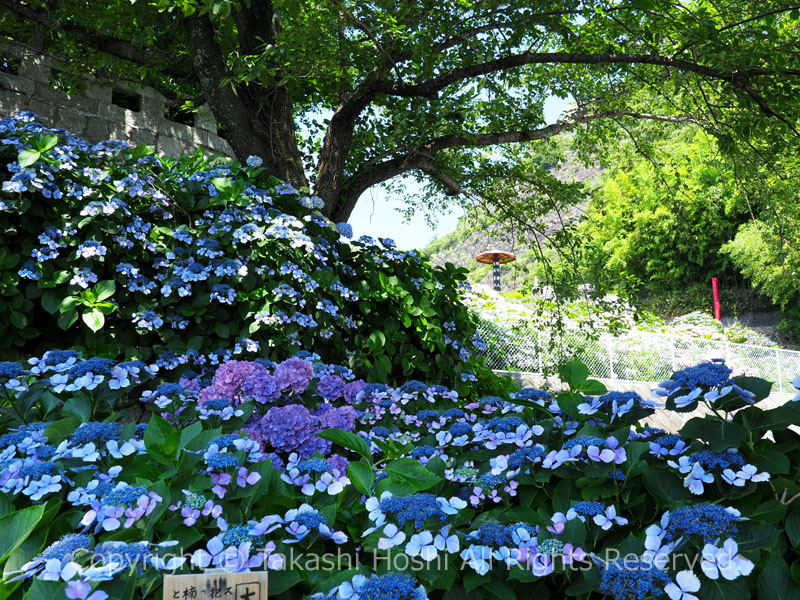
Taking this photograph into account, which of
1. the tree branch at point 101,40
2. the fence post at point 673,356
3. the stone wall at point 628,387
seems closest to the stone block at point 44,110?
the tree branch at point 101,40

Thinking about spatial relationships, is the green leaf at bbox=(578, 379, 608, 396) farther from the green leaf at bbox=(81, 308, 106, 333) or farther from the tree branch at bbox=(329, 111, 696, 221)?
the tree branch at bbox=(329, 111, 696, 221)

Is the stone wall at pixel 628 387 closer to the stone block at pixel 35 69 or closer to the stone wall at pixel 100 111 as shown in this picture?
the stone wall at pixel 100 111

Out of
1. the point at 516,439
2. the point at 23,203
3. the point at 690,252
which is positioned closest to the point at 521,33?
the point at 23,203

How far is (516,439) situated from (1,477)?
1.11m

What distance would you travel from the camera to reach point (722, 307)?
2181 cm

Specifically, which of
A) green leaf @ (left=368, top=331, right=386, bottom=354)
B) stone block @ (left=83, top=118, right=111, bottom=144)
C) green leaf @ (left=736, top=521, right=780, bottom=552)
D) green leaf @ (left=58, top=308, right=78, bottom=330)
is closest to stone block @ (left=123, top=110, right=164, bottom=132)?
stone block @ (left=83, top=118, right=111, bottom=144)

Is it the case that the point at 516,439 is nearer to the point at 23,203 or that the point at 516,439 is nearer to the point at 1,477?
the point at 1,477

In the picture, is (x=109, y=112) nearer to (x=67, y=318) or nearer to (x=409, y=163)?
(x=409, y=163)

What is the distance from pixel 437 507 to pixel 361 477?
9.1 inches

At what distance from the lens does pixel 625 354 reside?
8258 millimetres

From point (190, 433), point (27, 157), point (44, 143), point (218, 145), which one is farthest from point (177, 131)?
point (190, 433)

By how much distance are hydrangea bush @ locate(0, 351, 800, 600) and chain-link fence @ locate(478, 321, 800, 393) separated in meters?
3.58

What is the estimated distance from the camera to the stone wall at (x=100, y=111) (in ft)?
14.1

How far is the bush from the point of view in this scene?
275 cm
